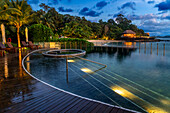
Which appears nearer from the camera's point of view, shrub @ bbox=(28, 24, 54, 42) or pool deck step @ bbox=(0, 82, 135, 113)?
pool deck step @ bbox=(0, 82, 135, 113)

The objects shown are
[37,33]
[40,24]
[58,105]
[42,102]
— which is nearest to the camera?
[58,105]

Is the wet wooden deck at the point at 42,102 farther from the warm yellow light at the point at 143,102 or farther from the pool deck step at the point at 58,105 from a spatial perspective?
the warm yellow light at the point at 143,102

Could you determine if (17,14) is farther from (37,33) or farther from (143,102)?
(143,102)

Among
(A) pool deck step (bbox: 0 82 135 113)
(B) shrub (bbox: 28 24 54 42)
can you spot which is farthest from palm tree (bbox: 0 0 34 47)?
(A) pool deck step (bbox: 0 82 135 113)

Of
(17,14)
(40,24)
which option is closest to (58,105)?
(17,14)

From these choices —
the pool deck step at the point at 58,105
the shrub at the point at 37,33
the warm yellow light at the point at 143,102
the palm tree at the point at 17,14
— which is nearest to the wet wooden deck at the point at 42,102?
the pool deck step at the point at 58,105

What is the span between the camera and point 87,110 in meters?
2.95

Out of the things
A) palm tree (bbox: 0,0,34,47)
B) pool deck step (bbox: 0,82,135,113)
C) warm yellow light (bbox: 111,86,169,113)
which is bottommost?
warm yellow light (bbox: 111,86,169,113)

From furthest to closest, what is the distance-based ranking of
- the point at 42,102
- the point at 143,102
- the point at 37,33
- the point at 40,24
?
the point at 40,24
the point at 37,33
the point at 143,102
the point at 42,102

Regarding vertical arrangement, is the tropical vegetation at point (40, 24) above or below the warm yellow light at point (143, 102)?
above

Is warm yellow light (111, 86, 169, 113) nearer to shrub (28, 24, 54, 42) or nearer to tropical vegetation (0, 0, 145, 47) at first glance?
tropical vegetation (0, 0, 145, 47)

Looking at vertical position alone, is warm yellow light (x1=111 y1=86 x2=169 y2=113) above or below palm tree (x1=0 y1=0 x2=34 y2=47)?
below

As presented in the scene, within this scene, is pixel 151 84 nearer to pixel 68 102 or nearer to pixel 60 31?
pixel 68 102

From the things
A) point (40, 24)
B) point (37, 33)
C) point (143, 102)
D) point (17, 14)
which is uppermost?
point (40, 24)
